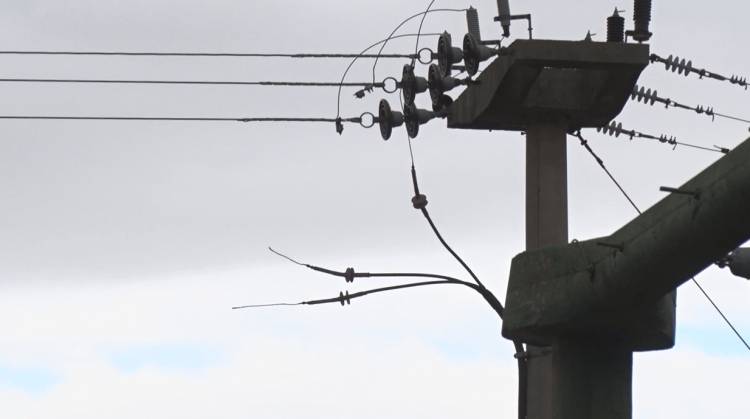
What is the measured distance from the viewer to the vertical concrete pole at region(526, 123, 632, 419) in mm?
8359

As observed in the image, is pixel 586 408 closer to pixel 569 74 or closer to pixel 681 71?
pixel 569 74

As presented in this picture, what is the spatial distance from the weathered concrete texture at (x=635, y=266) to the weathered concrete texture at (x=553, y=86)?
639cm

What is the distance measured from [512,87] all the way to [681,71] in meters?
2.43

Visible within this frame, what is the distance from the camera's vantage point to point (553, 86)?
15.8 metres

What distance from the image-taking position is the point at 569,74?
16.1 metres

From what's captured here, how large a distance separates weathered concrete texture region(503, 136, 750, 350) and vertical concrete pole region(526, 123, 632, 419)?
15 cm

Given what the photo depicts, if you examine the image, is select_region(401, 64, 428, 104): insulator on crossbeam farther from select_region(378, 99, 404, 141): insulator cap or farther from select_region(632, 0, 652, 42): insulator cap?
select_region(632, 0, 652, 42): insulator cap

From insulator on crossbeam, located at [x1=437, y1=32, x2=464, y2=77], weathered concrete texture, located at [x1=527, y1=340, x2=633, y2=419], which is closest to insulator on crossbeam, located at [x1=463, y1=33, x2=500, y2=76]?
insulator on crossbeam, located at [x1=437, y1=32, x2=464, y2=77]

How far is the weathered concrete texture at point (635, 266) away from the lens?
6.46 meters

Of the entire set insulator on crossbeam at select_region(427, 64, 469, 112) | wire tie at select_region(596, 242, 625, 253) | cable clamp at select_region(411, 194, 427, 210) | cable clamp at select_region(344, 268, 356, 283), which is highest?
insulator on crossbeam at select_region(427, 64, 469, 112)

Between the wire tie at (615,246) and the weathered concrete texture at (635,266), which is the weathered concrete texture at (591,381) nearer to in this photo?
the weathered concrete texture at (635,266)

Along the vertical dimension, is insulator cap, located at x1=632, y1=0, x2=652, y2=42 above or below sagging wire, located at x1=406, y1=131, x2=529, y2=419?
above

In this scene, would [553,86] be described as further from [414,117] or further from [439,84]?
[414,117]

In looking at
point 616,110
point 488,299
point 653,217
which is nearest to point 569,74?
point 616,110
